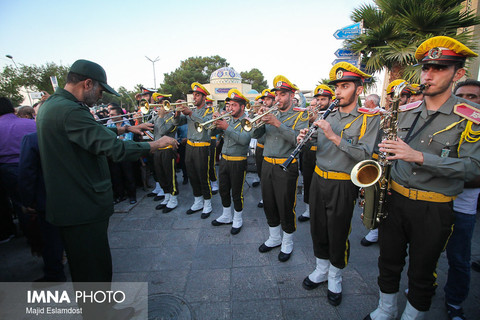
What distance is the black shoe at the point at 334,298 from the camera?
2.76 meters

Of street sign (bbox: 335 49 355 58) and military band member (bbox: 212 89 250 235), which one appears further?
street sign (bbox: 335 49 355 58)

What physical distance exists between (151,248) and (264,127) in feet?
10.0

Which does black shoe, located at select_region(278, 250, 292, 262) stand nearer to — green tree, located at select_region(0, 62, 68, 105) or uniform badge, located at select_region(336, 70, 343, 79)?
uniform badge, located at select_region(336, 70, 343, 79)

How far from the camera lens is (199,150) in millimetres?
5375

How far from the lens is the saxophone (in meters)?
2.19

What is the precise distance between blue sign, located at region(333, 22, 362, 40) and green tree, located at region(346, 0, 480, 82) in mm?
195

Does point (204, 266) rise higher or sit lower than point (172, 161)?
lower

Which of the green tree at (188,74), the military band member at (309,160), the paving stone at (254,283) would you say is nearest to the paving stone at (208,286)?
the paving stone at (254,283)

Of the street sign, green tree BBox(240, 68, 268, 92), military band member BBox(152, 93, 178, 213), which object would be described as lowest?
military band member BBox(152, 93, 178, 213)

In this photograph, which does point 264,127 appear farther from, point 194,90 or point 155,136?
point 155,136

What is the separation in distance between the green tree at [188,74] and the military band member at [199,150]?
40052mm

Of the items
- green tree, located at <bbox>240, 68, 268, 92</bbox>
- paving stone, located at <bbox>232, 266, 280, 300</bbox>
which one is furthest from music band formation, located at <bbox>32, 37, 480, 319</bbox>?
green tree, located at <bbox>240, 68, 268, 92</bbox>

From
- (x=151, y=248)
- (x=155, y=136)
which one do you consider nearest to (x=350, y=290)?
(x=151, y=248)

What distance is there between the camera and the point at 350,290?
3000mm
